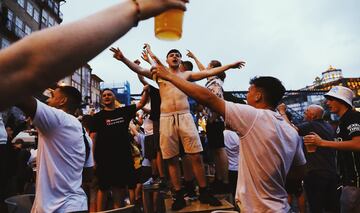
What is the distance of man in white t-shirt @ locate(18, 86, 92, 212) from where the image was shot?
9.18 feet

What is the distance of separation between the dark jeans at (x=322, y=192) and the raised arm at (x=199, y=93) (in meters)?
4.16

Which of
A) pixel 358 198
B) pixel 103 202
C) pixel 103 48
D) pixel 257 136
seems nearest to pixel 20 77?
pixel 103 48

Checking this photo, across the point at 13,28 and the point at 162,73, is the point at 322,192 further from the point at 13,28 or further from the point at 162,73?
the point at 13,28

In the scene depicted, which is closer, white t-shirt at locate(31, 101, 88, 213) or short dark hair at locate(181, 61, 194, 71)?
white t-shirt at locate(31, 101, 88, 213)

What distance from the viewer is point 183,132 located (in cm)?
486

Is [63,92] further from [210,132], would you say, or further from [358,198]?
[358,198]

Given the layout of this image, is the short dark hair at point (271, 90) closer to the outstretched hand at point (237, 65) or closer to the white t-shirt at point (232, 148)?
the outstretched hand at point (237, 65)

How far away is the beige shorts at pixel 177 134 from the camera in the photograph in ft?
15.9

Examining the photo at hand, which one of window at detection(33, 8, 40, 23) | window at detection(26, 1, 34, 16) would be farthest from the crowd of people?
window at detection(33, 8, 40, 23)

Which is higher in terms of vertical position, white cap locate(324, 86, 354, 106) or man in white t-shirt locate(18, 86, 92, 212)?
white cap locate(324, 86, 354, 106)

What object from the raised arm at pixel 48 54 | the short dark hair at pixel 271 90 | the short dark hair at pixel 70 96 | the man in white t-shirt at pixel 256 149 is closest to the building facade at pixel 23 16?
the short dark hair at pixel 70 96

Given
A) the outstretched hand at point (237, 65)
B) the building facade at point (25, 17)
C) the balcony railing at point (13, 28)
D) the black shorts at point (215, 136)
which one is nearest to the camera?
the outstretched hand at point (237, 65)

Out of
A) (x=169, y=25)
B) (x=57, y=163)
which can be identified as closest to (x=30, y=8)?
(x=57, y=163)

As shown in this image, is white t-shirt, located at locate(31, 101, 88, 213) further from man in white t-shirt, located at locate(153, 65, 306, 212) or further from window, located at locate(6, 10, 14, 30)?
window, located at locate(6, 10, 14, 30)
